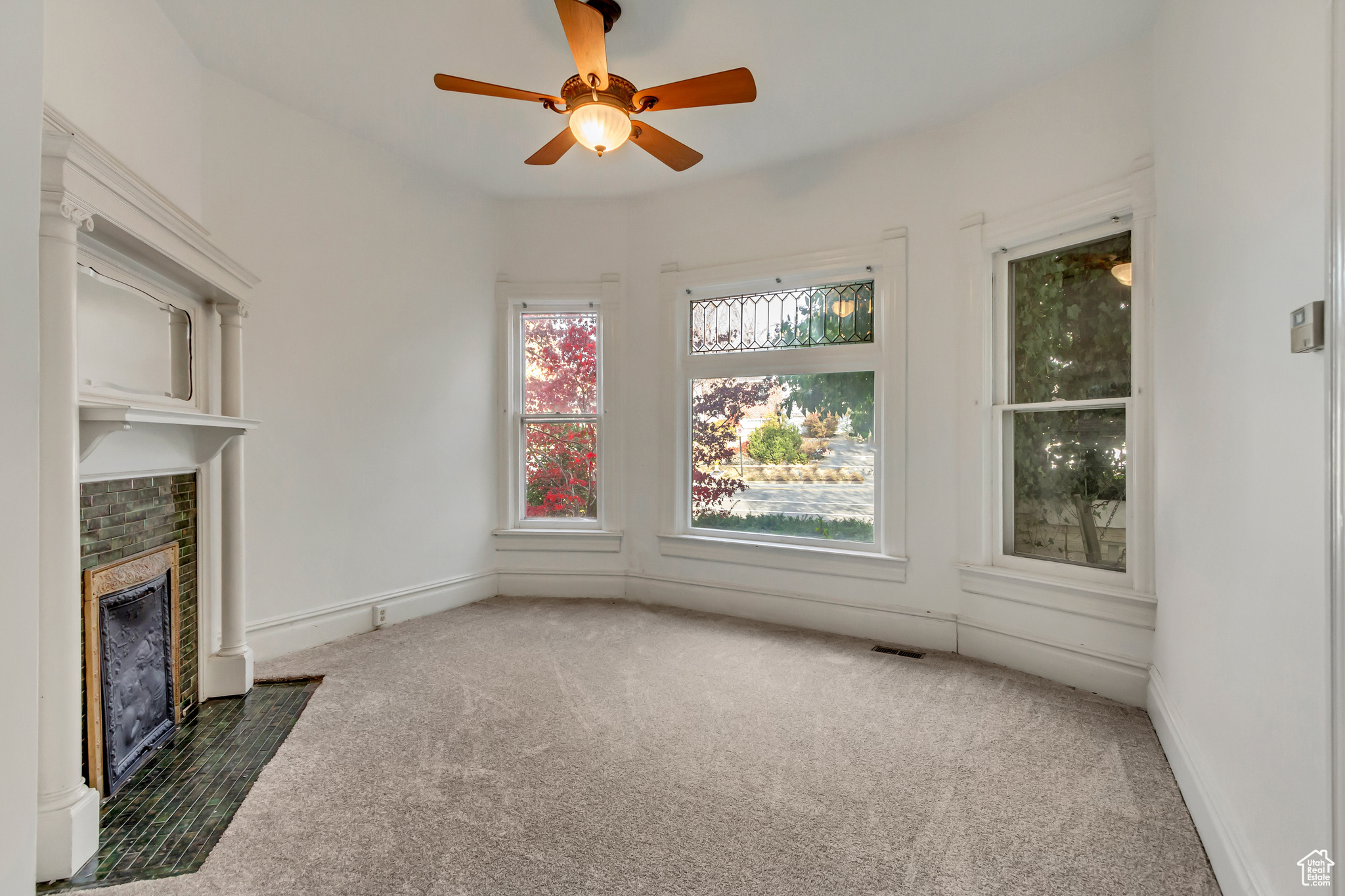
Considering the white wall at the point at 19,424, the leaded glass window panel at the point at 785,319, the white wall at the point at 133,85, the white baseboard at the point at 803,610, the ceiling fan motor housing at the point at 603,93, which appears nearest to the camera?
the white wall at the point at 19,424

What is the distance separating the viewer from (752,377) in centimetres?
405

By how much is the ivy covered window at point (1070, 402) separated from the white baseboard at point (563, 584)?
94.1 inches

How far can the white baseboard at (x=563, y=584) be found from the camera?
14.4ft

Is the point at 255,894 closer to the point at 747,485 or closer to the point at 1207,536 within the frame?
the point at 1207,536

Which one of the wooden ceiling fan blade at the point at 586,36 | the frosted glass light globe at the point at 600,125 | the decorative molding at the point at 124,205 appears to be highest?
the wooden ceiling fan blade at the point at 586,36

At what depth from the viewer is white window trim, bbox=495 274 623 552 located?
4.36 m

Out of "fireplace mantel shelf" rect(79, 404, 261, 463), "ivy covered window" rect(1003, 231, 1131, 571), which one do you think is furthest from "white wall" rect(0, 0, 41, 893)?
"ivy covered window" rect(1003, 231, 1131, 571)

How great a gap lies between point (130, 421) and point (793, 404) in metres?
3.08

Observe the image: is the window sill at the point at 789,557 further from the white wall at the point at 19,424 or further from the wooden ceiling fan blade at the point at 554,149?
the white wall at the point at 19,424

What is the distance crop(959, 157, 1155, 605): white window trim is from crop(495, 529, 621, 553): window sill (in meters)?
2.15

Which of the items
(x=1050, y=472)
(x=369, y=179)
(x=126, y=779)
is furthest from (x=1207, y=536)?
(x=369, y=179)

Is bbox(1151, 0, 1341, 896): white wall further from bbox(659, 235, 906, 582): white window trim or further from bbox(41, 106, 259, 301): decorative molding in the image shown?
bbox(41, 106, 259, 301): decorative molding

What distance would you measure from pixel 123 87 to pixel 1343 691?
3.78 meters

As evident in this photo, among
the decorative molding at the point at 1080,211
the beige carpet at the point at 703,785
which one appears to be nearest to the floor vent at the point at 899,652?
the beige carpet at the point at 703,785
